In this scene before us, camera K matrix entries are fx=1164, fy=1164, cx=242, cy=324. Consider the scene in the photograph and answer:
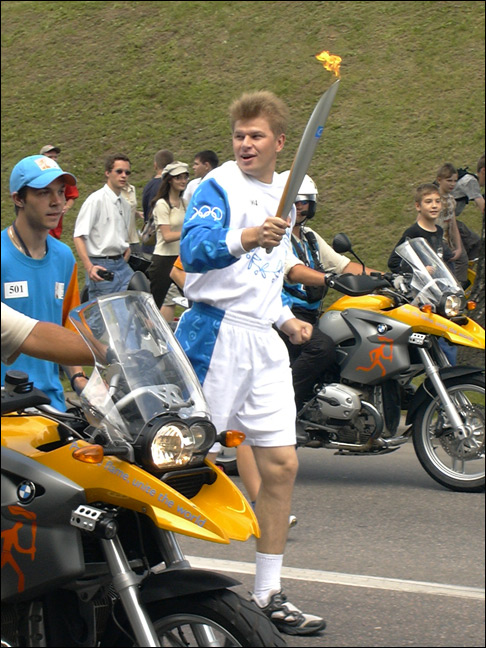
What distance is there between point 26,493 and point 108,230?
24.4 feet

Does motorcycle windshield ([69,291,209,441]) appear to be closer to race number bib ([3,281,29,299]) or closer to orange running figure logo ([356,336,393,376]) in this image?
race number bib ([3,281,29,299])

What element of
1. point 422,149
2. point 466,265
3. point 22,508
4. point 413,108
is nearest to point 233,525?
point 22,508

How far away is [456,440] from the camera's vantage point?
717 cm

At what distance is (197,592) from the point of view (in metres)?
3.00

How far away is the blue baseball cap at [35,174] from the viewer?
13.8 ft

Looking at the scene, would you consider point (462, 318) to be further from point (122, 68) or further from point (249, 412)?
point (122, 68)

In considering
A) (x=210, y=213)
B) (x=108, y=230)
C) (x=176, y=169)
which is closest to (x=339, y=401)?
(x=210, y=213)

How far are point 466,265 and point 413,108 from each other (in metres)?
9.12

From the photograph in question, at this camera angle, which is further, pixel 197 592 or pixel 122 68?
pixel 122 68

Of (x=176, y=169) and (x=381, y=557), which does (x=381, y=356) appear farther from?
(x=176, y=169)

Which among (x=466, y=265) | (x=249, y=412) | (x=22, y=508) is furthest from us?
(x=466, y=265)

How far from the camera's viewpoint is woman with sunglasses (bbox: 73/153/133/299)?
10156 millimetres

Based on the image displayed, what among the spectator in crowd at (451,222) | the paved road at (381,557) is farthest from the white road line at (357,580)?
the spectator in crowd at (451,222)

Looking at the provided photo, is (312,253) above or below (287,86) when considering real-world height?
below
